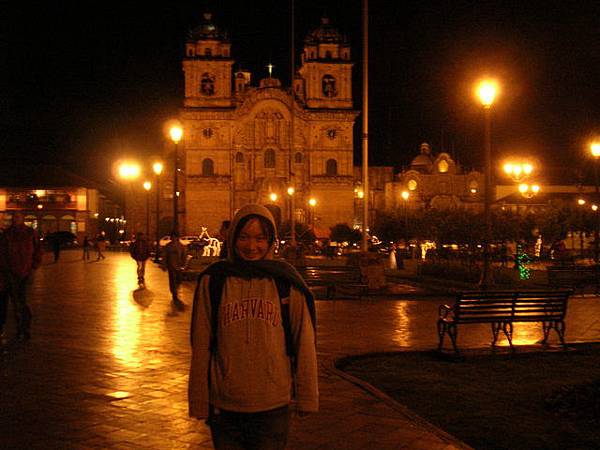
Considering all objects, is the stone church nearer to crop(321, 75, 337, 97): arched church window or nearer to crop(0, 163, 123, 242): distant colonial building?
crop(321, 75, 337, 97): arched church window

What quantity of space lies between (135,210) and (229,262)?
70.2 m

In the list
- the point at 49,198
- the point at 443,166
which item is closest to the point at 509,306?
the point at 49,198

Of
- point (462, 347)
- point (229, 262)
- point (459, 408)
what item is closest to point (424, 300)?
point (462, 347)

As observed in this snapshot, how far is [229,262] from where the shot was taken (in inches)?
138

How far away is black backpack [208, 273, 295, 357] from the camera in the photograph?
3430 mm

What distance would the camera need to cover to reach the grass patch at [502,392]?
5.79m

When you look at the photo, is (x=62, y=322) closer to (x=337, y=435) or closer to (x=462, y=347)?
(x=462, y=347)

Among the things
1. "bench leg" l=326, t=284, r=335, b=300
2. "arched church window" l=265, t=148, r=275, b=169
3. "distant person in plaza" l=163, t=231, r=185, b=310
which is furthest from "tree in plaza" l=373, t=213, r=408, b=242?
"distant person in plaza" l=163, t=231, r=185, b=310

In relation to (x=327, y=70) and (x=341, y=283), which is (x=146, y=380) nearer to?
(x=341, y=283)

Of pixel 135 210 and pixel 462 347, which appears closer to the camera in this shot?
pixel 462 347

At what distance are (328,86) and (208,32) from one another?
12099 millimetres

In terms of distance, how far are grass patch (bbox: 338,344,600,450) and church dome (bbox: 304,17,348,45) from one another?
203 ft

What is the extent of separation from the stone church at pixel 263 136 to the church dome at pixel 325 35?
93 millimetres

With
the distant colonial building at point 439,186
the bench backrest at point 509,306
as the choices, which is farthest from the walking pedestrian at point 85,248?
the distant colonial building at point 439,186
